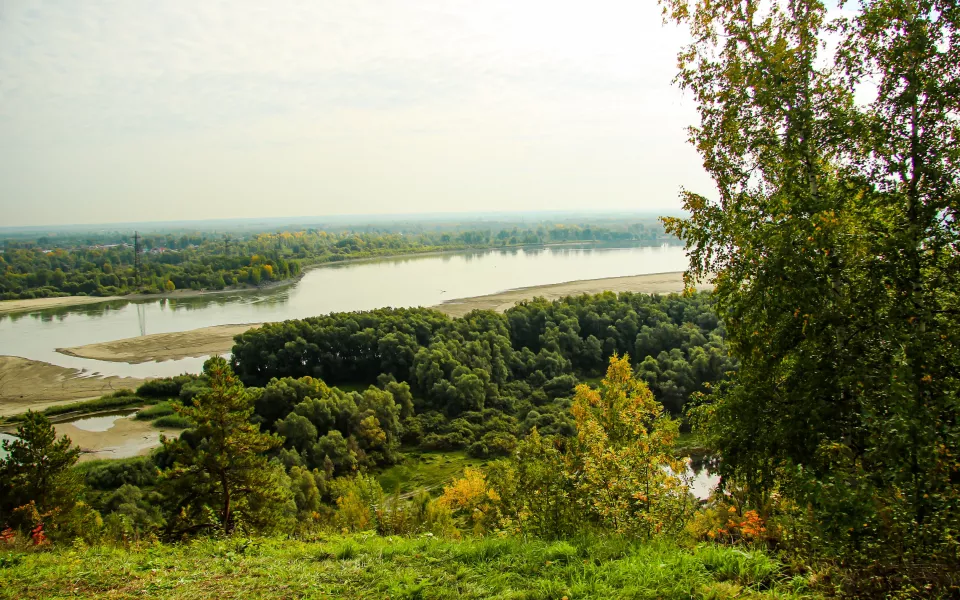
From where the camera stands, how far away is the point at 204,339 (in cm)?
4503

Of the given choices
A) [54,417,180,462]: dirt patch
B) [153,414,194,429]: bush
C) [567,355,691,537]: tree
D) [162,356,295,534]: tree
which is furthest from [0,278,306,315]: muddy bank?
[567,355,691,537]: tree

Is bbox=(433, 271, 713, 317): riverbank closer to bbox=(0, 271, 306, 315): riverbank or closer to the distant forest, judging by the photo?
bbox=(0, 271, 306, 315): riverbank

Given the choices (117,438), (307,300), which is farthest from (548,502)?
(307,300)

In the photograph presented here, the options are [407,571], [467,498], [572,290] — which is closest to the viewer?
[407,571]

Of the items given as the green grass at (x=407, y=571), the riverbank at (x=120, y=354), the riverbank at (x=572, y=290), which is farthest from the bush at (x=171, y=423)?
the riverbank at (x=572, y=290)

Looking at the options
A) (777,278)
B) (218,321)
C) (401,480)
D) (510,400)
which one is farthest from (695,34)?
(218,321)

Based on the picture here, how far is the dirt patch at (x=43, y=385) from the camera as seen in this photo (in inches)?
1256

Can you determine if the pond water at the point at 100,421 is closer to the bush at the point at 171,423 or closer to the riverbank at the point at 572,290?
the bush at the point at 171,423

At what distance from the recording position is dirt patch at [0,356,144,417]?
105 feet

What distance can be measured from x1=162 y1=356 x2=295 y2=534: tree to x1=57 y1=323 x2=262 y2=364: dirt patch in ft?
106

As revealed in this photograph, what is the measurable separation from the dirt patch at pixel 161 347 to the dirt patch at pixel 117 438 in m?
12.1

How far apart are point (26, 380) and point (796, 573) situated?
149 ft

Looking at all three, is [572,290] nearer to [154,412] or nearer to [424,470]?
[424,470]

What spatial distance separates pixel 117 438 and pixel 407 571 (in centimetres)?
2827
